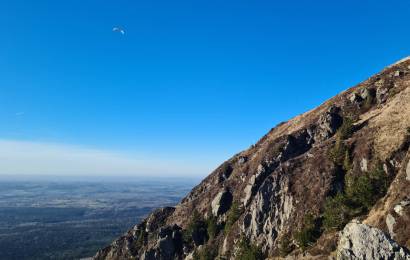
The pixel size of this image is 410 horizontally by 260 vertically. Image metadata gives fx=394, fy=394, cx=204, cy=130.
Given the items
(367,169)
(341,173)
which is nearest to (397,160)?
(367,169)

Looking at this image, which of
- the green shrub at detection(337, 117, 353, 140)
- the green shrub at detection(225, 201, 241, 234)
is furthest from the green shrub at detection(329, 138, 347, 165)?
the green shrub at detection(225, 201, 241, 234)

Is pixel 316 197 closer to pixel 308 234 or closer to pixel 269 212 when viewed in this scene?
pixel 269 212

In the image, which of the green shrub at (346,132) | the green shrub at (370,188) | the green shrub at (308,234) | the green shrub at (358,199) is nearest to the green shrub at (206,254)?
the green shrub at (308,234)

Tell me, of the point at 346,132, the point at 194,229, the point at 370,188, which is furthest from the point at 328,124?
the point at 194,229

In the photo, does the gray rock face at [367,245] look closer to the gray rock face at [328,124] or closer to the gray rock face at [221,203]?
the gray rock face at [221,203]

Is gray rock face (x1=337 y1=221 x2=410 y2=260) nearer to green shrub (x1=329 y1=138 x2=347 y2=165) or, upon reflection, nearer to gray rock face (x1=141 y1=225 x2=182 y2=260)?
green shrub (x1=329 y1=138 x2=347 y2=165)

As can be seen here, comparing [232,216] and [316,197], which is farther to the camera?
[232,216]
